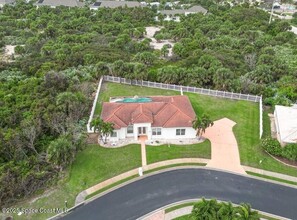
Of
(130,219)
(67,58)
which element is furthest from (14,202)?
(67,58)

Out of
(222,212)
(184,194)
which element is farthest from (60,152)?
(222,212)

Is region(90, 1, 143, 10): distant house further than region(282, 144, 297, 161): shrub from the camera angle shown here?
Yes

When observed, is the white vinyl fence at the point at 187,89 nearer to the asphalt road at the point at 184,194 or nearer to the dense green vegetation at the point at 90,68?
the dense green vegetation at the point at 90,68

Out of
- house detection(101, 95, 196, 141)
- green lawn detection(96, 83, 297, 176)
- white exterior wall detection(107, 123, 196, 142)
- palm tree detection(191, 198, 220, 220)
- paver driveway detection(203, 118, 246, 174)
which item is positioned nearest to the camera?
palm tree detection(191, 198, 220, 220)

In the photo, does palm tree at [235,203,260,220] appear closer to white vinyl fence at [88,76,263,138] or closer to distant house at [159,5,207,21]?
white vinyl fence at [88,76,263,138]

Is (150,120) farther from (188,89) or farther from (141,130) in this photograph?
(188,89)

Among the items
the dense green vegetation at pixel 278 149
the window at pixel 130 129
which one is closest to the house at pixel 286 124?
the dense green vegetation at pixel 278 149

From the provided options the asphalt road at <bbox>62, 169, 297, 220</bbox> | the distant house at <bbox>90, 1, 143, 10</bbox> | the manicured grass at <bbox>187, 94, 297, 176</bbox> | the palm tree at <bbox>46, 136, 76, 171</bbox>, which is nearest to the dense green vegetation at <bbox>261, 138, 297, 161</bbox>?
the manicured grass at <bbox>187, 94, 297, 176</bbox>
